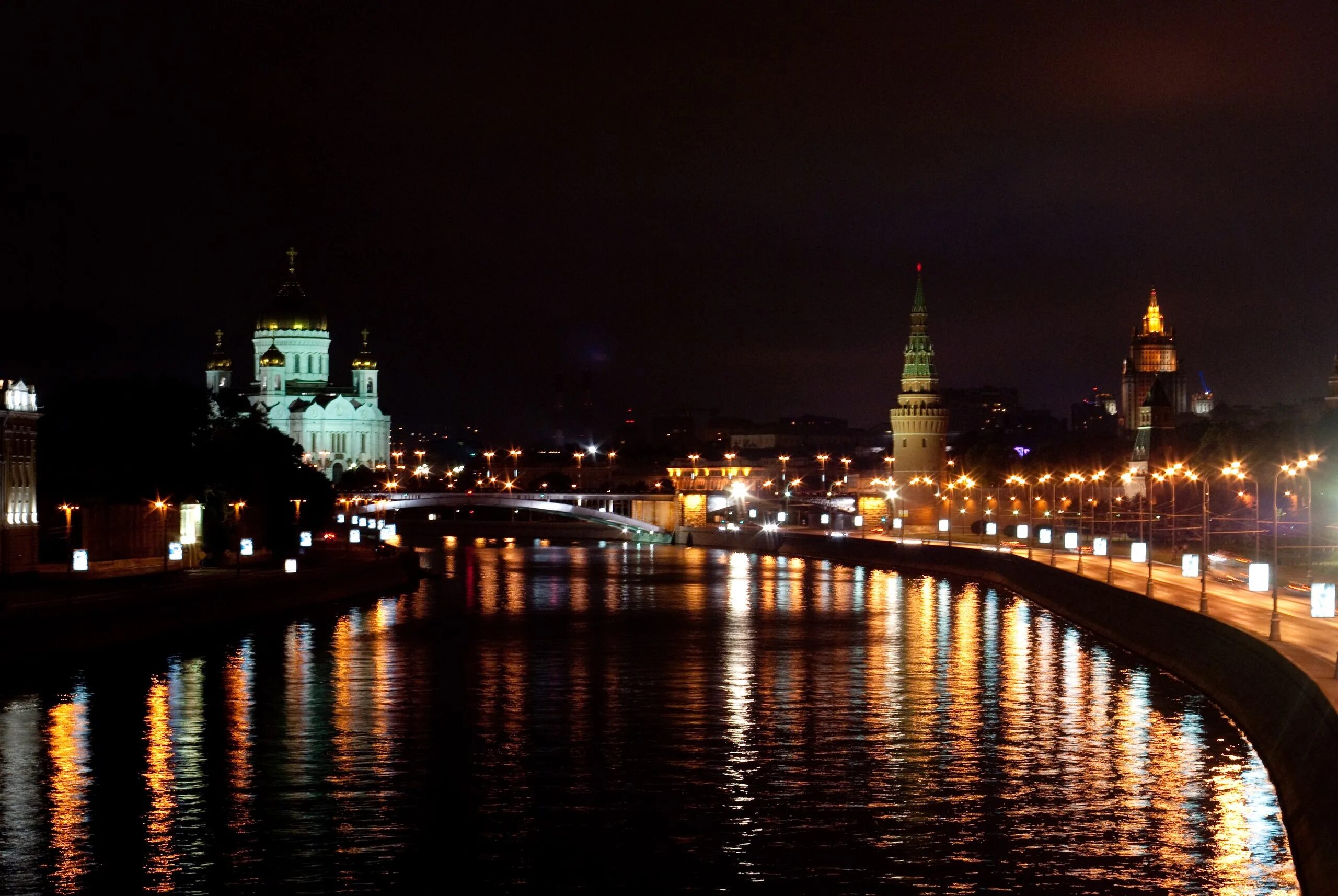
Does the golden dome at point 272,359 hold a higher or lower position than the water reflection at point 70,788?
higher

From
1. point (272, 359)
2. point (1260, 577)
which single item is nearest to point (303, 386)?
point (272, 359)

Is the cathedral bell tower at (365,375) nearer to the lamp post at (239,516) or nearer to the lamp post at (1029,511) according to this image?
the lamp post at (1029,511)

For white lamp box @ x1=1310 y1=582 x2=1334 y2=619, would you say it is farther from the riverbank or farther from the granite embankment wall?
the riverbank

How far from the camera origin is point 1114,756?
3444 centimetres

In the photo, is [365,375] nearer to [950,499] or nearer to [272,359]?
[272,359]

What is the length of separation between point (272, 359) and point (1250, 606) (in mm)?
140253

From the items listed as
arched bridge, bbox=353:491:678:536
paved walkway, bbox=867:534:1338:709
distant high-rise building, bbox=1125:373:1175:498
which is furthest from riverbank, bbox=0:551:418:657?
distant high-rise building, bbox=1125:373:1175:498

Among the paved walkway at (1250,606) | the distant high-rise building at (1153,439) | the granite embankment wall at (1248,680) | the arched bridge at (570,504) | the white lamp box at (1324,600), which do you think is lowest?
the granite embankment wall at (1248,680)

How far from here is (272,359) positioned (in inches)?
7126

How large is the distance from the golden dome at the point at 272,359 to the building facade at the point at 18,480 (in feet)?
376

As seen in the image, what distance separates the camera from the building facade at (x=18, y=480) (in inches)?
2405

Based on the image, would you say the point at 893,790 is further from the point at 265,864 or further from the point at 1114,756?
the point at 265,864

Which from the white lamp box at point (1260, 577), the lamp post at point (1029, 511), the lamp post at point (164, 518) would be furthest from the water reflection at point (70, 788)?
the lamp post at point (1029, 511)

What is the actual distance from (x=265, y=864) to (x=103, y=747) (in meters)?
9.89
